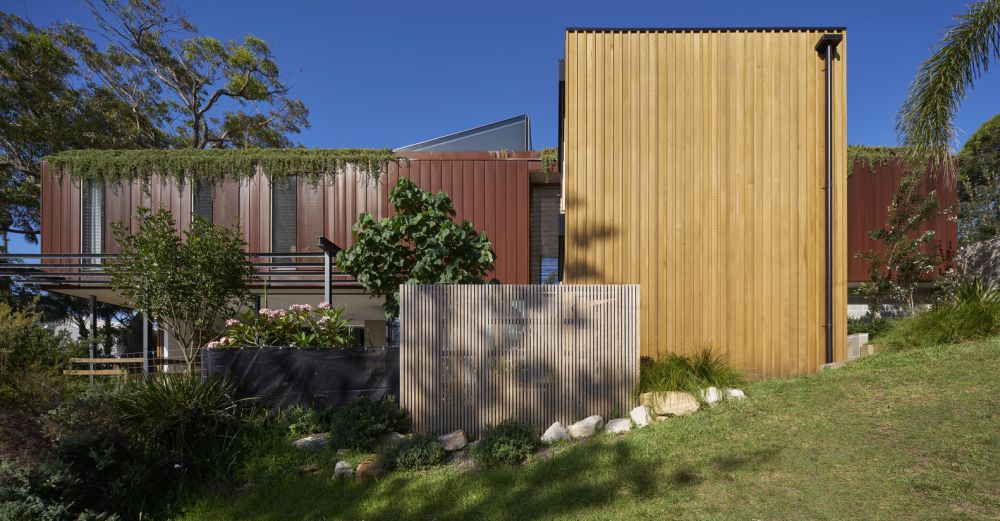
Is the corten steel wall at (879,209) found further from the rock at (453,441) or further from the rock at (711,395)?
the rock at (453,441)

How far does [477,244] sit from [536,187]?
6411mm

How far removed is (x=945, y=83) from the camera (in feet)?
23.3

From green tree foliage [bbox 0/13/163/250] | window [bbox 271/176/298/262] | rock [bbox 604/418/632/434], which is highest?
green tree foliage [bbox 0/13/163/250]

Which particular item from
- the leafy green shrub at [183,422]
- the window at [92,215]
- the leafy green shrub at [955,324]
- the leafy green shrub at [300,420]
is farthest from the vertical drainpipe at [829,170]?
the window at [92,215]

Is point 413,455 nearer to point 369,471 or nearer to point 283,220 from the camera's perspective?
point 369,471

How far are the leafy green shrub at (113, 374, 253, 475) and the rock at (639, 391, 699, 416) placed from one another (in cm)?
431

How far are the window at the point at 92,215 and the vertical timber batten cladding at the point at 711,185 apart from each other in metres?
12.1

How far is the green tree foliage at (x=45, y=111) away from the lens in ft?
49.8

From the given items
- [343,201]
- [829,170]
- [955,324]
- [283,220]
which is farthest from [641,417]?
[283,220]

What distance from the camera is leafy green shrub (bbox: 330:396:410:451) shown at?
536 centimetres

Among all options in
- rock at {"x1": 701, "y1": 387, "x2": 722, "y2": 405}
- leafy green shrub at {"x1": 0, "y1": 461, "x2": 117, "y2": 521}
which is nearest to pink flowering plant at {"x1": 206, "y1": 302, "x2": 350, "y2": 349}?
leafy green shrub at {"x1": 0, "y1": 461, "x2": 117, "y2": 521}

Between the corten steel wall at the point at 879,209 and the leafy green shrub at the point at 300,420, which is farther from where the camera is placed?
the corten steel wall at the point at 879,209

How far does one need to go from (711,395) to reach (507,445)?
7.26 feet

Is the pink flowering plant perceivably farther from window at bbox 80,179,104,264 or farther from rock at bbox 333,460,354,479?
window at bbox 80,179,104,264
